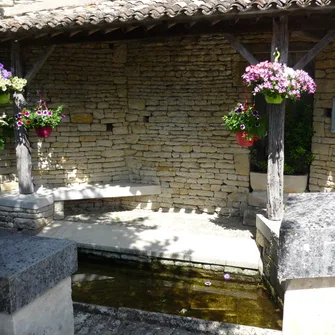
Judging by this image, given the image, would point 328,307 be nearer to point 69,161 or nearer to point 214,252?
point 214,252

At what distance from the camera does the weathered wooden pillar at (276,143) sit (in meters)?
5.07

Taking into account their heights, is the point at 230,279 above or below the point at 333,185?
below

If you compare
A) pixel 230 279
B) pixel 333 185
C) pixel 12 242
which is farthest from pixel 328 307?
pixel 333 185

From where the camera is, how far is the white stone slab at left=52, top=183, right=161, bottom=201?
7.41 m

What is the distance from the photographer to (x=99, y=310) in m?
3.42

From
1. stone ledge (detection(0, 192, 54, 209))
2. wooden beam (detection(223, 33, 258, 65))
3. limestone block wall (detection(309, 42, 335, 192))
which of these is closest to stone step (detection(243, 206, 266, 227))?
limestone block wall (detection(309, 42, 335, 192))

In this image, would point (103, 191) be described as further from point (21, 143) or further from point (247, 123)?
point (247, 123)

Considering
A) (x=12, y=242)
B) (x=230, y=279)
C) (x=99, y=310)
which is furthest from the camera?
(x=230, y=279)

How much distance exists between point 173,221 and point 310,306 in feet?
17.9

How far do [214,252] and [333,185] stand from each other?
2.42m

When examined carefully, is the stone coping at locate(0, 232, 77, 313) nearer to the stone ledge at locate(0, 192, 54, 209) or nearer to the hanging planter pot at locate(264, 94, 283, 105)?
the hanging planter pot at locate(264, 94, 283, 105)

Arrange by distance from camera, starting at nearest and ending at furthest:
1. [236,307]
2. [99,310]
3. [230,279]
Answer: [99,310] → [236,307] → [230,279]

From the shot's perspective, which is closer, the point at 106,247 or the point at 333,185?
the point at 106,247

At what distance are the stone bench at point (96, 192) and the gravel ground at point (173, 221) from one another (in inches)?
13.9
